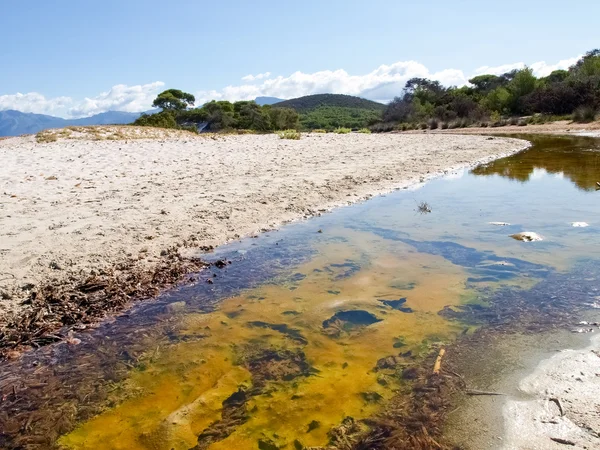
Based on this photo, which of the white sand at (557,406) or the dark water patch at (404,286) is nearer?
the white sand at (557,406)

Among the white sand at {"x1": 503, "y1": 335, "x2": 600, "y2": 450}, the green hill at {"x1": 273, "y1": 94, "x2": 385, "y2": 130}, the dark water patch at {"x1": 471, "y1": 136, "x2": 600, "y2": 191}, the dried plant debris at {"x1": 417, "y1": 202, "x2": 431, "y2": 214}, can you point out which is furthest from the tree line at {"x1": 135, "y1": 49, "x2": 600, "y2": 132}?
the white sand at {"x1": 503, "y1": 335, "x2": 600, "y2": 450}

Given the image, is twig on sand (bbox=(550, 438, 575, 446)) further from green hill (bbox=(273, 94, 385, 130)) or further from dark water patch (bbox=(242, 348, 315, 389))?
green hill (bbox=(273, 94, 385, 130))

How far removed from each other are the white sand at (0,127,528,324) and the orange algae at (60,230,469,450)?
5.57 feet

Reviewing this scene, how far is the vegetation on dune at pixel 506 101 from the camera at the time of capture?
35.9m

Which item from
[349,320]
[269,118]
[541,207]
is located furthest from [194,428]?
[269,118]

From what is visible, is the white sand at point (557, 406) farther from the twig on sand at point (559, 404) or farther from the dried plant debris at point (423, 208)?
the dried plant debris at point (423, 208)

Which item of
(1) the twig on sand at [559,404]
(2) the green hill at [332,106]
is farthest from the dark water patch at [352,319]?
(2) the green hill at [332,106]

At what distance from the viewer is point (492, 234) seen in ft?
19.7

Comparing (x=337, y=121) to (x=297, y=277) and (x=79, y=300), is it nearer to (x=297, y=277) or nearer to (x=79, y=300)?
(x=297, y=277)

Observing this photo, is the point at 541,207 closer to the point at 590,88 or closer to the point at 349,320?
the point at 349,320

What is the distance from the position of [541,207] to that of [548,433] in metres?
6.35

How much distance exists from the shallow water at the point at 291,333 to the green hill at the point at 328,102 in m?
→ 109

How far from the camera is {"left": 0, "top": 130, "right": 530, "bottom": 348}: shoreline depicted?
4.82 meters

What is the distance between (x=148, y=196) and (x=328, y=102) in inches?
4579
